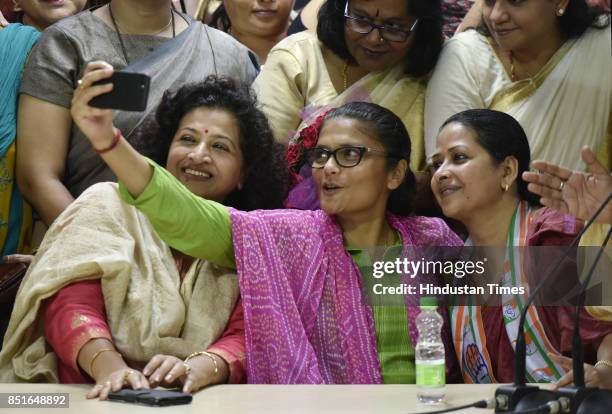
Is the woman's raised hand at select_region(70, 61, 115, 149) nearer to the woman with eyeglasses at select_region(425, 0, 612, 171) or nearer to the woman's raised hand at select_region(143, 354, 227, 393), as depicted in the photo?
the woman's raised hand at select_region(143, 354, 227, 393)

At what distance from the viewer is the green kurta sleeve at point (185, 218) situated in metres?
2.75

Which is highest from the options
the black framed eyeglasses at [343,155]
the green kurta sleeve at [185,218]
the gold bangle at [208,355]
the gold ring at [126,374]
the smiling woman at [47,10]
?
the smiling woman at [47,10]

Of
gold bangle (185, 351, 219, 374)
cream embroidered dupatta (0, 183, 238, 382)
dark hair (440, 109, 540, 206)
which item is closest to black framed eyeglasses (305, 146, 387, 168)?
dark hair (440, 109, 540, 206)

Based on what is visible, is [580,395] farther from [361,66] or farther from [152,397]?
[361,66]

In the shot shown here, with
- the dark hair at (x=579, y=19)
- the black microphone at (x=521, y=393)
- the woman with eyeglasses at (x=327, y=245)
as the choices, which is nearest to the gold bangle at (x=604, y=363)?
the woman with eyeglasses at (x=327, y=245)

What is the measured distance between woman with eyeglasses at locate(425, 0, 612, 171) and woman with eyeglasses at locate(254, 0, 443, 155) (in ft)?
0.26

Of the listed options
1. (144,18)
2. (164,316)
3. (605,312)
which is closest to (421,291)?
(605,312)

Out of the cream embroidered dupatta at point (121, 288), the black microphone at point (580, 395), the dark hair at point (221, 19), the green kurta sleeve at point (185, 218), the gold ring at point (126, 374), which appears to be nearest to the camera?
the black microphone at point (580, 395)

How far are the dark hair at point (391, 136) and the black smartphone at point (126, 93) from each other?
3.09 feet

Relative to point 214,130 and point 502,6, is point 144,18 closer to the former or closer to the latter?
point 214,130

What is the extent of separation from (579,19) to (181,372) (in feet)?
6.00

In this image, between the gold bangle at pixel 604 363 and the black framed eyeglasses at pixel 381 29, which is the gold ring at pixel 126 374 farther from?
the black framed eyeglasses at pixel 381 29

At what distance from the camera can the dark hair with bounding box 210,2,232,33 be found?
442 centimetres

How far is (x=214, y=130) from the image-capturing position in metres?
3.31
